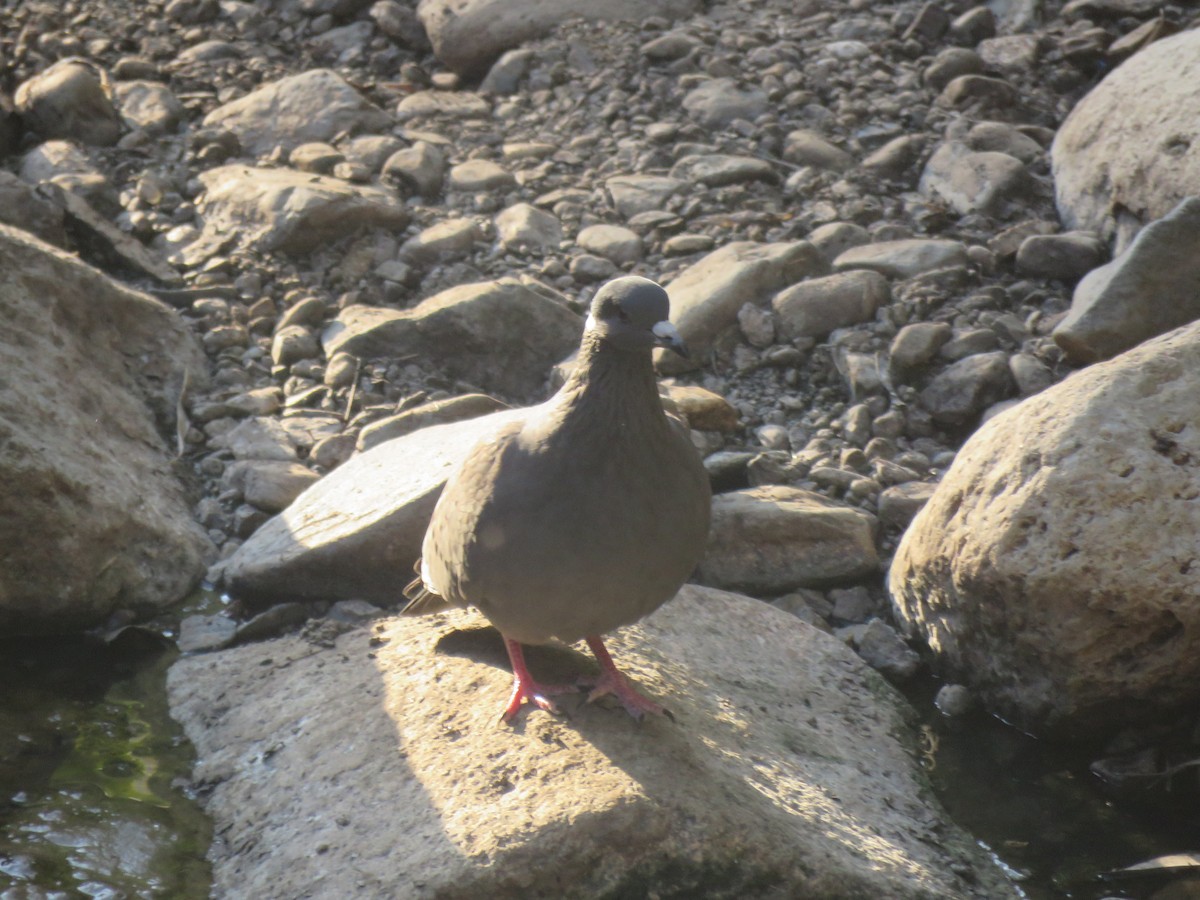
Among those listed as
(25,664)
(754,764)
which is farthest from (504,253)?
Answer: (754,764)

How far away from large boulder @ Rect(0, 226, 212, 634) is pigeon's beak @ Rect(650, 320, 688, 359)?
262 centimetres

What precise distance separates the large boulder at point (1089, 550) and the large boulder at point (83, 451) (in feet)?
10.2

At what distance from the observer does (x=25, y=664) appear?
186 inches

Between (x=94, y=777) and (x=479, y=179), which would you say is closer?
(x=94, y=777)

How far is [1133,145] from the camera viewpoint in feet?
22.2

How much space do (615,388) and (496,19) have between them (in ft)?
20.0

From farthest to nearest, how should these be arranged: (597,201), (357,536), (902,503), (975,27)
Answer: (975,27), (597,201), (902,503), (357,536)

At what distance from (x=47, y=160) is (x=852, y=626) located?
19.4 ft

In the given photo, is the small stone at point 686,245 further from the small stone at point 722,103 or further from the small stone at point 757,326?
the small stone at point 722,103

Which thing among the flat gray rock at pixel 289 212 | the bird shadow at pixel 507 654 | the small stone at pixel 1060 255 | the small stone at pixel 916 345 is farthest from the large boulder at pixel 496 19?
the bird shadow at pixel 507 654

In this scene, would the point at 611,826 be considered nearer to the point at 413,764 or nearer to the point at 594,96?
the point at 413,764

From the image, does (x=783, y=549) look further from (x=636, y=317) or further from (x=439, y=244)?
(x=439, y=244)

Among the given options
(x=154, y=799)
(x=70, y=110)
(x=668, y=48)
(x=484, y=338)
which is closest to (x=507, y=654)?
(x=154, y=799)

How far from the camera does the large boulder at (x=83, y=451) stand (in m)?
4.88
